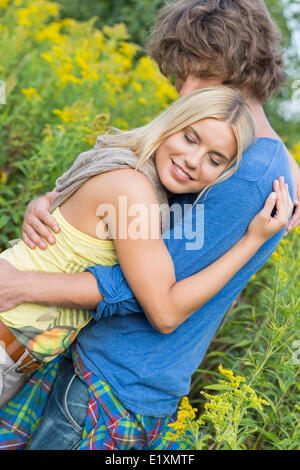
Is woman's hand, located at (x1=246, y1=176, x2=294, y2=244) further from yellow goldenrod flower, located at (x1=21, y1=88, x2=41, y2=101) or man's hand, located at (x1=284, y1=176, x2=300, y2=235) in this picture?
yellow goldenrod flower, located at (x1=21, y1=88, x2=41, y2=101)

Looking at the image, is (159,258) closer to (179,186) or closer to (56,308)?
(179,186)

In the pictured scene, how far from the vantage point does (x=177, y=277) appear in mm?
1445

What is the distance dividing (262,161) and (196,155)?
19 cm

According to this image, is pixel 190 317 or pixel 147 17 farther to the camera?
pixel 147 17

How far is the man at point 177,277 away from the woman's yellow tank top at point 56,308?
0.05 meters

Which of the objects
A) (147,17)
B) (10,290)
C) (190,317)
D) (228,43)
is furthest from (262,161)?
(147,17)

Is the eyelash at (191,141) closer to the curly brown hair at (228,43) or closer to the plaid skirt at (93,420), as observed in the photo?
the curly brown hair at (228,43)

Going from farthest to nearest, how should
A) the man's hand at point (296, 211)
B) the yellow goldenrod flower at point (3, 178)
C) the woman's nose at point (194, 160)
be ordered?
the yellow goldenrod flower at point (3, 178) → the man's hand at point (296, 211) → the woman's nose at point (194, 160)

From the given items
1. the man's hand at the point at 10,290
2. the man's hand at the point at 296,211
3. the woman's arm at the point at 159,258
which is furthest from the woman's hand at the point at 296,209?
the man's hand at the point at 10,290

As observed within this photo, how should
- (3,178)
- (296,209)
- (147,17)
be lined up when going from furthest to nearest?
(147,17)
(3,178)
(296,209)

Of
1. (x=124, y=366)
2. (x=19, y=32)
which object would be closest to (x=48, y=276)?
(x=124, y=366)

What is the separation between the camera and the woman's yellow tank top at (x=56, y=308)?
1507 millimetres

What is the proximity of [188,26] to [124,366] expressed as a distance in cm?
103
